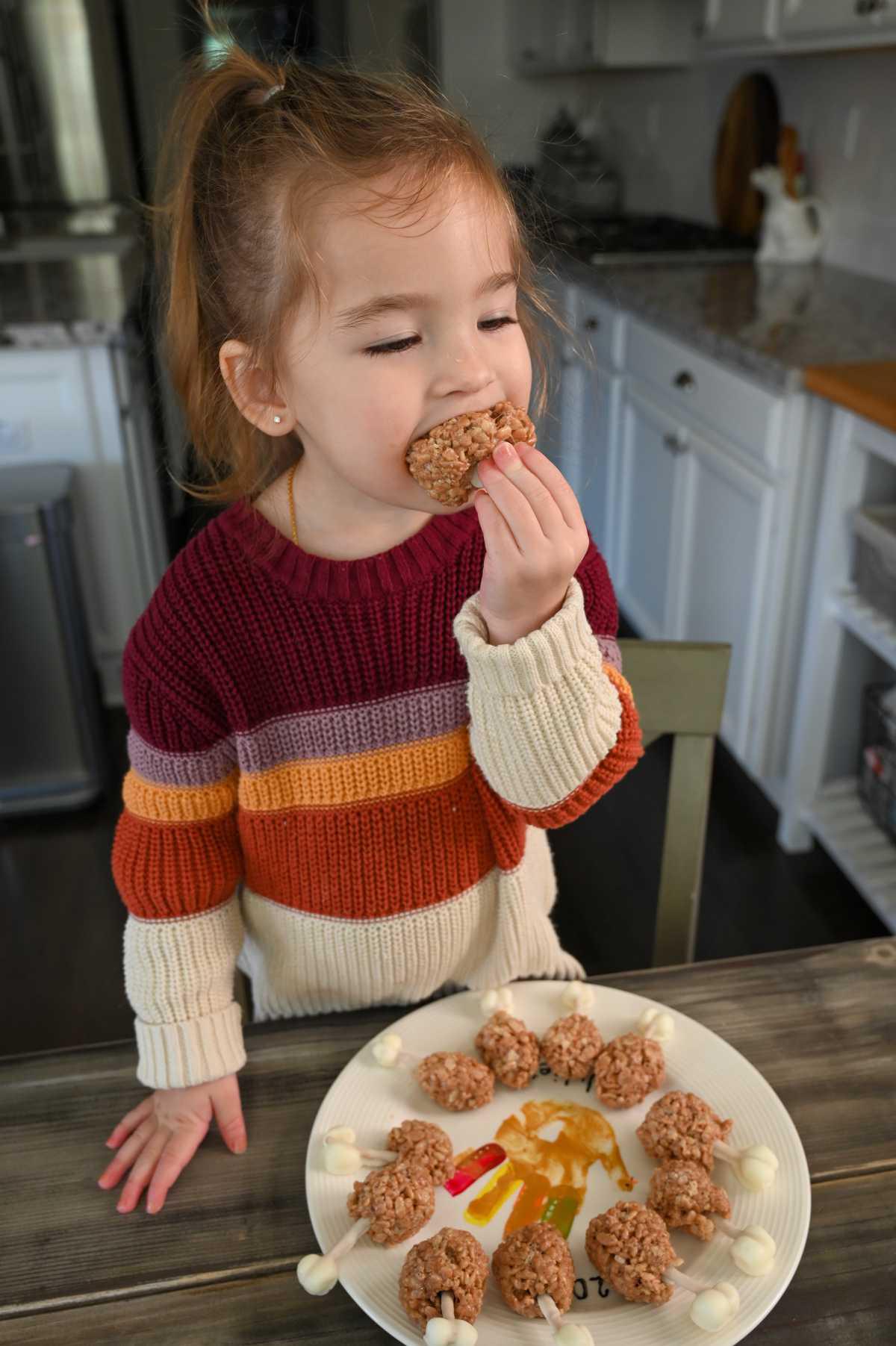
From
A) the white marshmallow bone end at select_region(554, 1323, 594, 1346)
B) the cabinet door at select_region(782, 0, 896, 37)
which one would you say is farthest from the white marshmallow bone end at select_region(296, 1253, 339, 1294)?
the cabinet door at select_region(782, 0, 896, 37)

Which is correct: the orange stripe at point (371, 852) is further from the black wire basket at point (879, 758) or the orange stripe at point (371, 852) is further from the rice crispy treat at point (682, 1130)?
the black wire basket at point (879, 758)

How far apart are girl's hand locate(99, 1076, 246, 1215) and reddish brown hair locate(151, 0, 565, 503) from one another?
45 cm

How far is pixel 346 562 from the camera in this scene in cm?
75

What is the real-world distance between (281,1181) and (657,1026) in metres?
0.25

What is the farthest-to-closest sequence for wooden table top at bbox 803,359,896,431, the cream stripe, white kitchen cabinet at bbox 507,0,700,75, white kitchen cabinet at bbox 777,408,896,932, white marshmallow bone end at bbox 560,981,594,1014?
white kitchen cabinet at bbox 507,0,700,75, white kitchen cabinet at bbox 777,408,896,932, wooden table top at bbox 803,359,896,431, the cream stripe, white marshmallow bone end at bbox 560,981,594,1014

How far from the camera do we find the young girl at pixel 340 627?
594 mm

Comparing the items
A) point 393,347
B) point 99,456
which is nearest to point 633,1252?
point 393,347

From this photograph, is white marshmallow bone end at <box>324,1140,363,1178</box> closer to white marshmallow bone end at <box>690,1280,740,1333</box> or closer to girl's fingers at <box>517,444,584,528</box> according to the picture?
white marshmallow bone end at <box>690,1280,740,1333</box>

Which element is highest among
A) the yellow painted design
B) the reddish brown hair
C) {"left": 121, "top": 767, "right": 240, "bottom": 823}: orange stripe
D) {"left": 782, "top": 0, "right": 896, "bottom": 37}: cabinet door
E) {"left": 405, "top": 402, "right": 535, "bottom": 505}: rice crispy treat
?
{"left": 782, "top": 0, "right": 896, "bottom": 37}: cabinet door

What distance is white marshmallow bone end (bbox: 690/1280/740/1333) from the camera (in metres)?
0.51

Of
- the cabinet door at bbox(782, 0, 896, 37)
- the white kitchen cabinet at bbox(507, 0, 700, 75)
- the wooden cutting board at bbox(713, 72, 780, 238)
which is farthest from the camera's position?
the white kitchen cabinet at bbox(507, 0, 700, 75)

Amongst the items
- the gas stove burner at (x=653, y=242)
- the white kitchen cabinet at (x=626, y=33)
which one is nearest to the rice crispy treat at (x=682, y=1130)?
the gas stove burner at (x=653, y=242)

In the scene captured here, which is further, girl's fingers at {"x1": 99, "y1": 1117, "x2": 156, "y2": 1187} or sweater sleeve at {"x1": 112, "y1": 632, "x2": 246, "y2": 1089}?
sweater sleeve at {"x1": 112, "y1": 632, "x2": 246, "y2": 1089}

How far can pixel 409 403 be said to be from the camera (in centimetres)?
59
